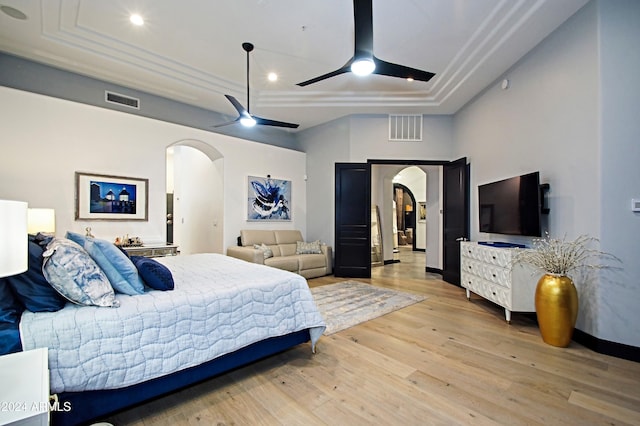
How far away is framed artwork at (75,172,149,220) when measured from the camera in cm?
410

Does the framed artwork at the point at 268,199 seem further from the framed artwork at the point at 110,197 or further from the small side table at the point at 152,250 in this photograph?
the framed artwork at the point at 110,197

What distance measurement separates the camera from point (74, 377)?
1474mm

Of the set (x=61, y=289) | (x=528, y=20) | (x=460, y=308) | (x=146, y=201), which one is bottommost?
(x=460, y=308)

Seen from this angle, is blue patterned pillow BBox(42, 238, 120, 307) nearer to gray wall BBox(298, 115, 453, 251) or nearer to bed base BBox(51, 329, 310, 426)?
bed base BBox(51, 329, 310, 426)

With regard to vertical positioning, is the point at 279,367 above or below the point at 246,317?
below

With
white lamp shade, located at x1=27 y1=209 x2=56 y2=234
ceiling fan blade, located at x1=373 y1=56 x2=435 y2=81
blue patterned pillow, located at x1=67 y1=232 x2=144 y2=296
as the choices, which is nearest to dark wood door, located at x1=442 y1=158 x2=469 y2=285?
ceiling fan blade, located at x1=373 y1=56 x2=435 y2=81

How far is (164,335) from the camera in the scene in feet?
5.83

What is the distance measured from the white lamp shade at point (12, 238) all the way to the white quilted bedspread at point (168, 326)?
571mm

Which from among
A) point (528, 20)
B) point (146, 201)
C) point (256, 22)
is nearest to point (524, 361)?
point (528, 20)

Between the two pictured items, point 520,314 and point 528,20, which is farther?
point 520,314

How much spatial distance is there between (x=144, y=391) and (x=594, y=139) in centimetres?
410

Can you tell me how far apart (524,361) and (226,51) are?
4.69 meters

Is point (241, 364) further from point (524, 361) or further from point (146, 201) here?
point (146, 201)

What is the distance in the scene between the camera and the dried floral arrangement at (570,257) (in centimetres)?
266
